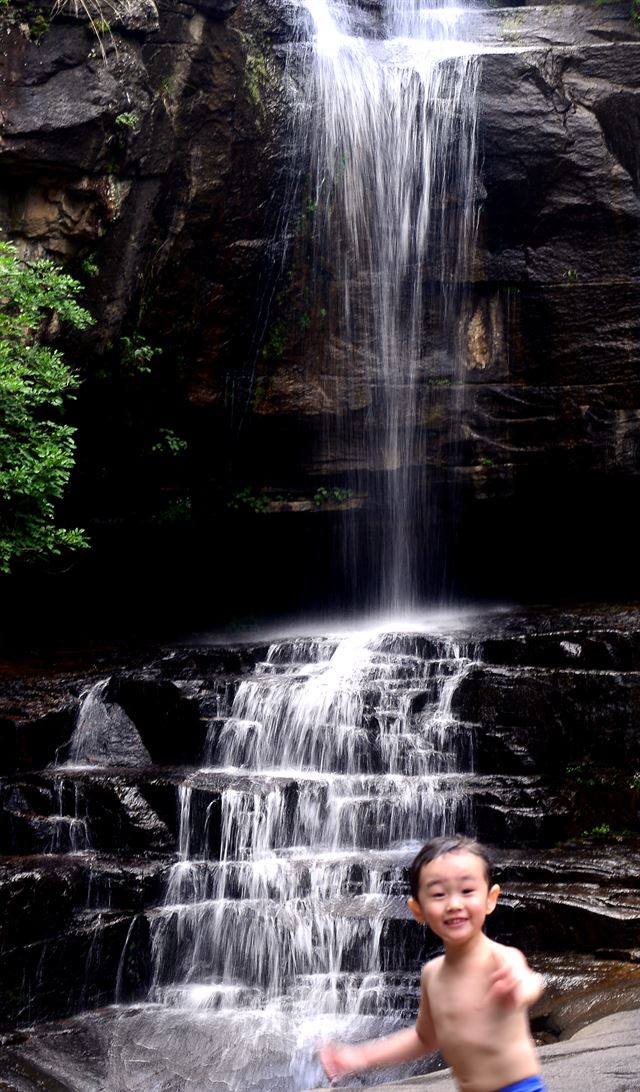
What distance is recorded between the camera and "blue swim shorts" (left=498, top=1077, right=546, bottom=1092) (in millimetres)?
2867

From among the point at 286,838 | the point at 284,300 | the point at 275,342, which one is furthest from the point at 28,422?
the point at 284,300

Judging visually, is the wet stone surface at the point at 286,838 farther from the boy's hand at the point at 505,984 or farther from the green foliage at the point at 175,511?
the boy's hand at the point at 505,984

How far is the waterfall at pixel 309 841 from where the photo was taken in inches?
295

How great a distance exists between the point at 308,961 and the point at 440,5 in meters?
15.2

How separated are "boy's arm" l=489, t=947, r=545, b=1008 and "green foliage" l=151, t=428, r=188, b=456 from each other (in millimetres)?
11978

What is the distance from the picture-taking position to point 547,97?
1388 centimetres

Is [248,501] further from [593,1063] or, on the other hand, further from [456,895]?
[456,895]

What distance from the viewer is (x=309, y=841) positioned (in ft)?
29.5

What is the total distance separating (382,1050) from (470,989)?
0.31 m

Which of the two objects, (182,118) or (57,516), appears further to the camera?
(57,516)

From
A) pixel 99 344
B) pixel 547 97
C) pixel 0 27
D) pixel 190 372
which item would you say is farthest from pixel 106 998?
pixel 547 97

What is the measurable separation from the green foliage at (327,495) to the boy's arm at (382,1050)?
1236 centimetres

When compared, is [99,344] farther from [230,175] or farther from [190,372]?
[230,175]

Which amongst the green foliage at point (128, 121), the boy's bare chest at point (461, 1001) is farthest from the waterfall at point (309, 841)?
the green foliage at point (128, 121)
